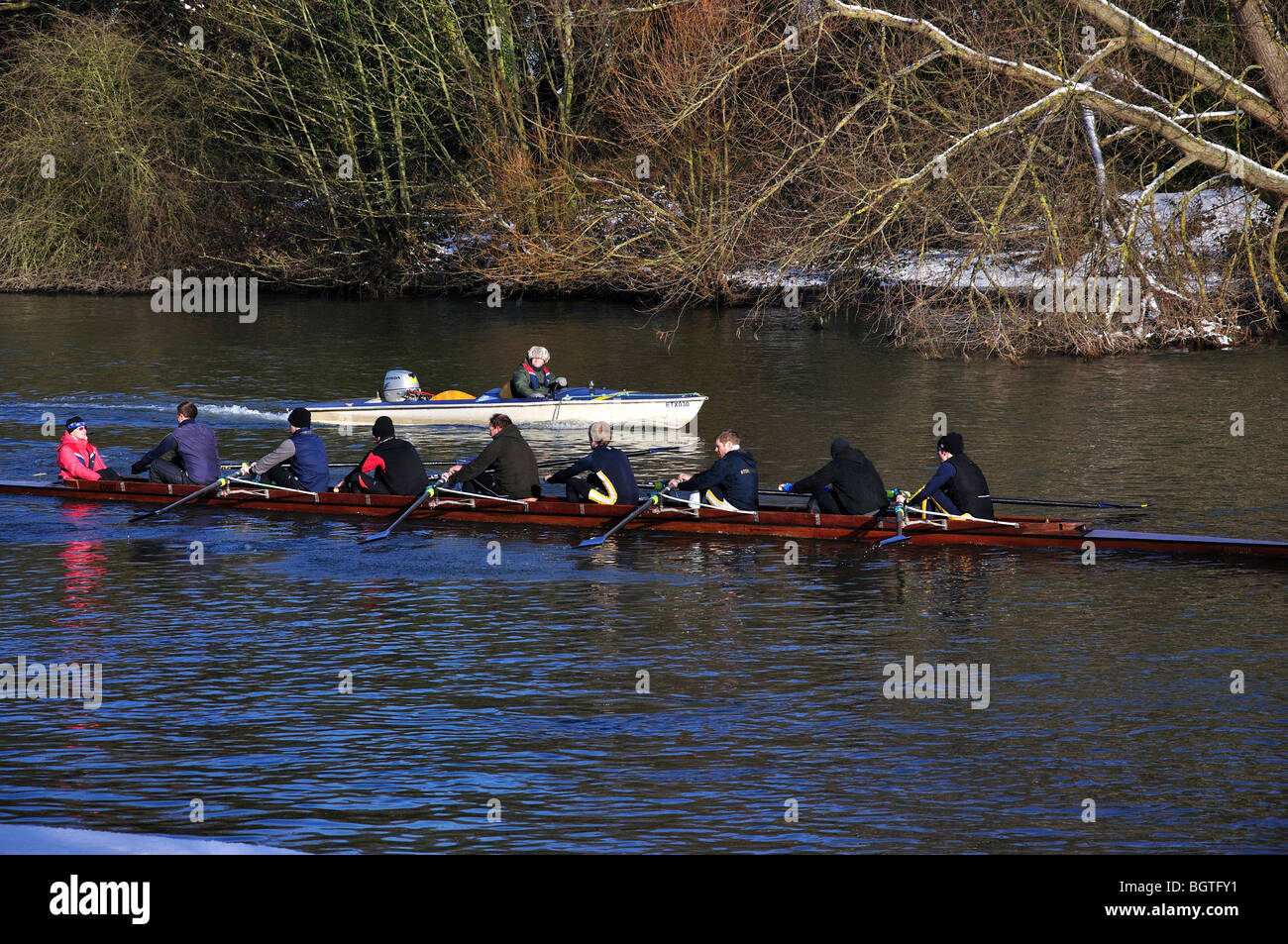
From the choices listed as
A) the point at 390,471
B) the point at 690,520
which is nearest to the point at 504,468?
the point at 390,471

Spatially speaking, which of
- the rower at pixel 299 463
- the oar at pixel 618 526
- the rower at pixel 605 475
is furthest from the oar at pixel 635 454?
the oar at pixel 618 526

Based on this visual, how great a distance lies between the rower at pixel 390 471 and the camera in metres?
19.0

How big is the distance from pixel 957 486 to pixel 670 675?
5.27 metres

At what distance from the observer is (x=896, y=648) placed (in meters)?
13.3

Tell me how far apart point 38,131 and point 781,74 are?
82.8 ft

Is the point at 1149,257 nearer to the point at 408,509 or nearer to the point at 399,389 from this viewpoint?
the point at 399,389

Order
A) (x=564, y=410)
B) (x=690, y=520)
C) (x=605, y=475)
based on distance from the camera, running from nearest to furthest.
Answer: (x=690, y=520) → (x=605, y=475) → (x=564, y=410)

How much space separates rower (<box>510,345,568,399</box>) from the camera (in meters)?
25.6

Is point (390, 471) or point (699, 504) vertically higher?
point (390, 471)

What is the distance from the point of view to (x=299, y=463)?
19297 mm

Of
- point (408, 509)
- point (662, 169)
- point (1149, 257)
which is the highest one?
point (662, 169)

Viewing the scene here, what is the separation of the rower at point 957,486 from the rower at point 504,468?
4.32m
